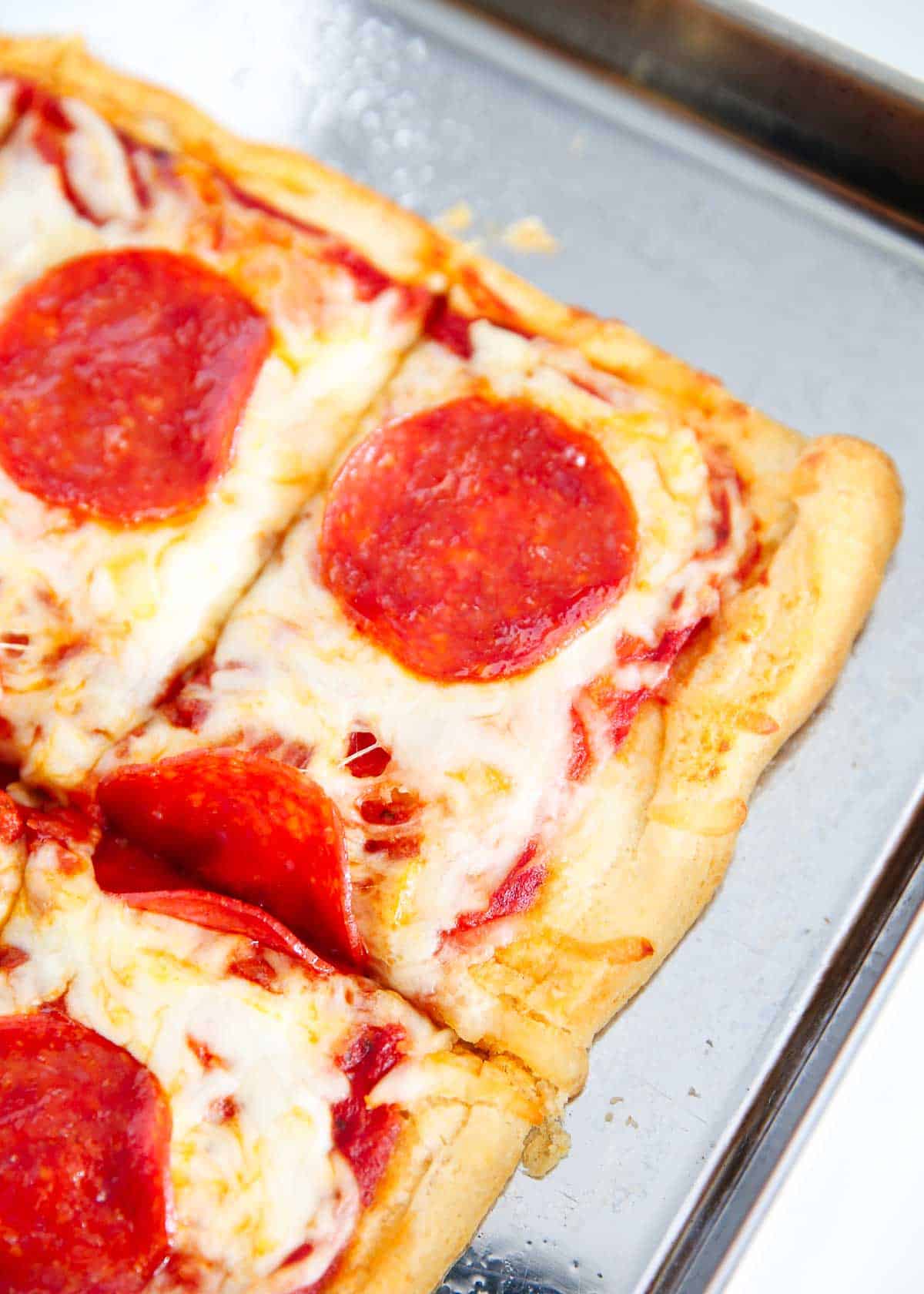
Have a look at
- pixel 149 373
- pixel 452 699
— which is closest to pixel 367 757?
pixel 452 699

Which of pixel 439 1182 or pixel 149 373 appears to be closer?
pixel 439 1182

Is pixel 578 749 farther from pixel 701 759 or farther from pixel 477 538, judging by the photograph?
pixel 477 538

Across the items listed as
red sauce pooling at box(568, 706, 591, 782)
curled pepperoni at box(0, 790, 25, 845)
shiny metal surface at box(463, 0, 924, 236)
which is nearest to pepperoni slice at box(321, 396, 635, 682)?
red sauce pooling at box(568, 706, 591, 782)

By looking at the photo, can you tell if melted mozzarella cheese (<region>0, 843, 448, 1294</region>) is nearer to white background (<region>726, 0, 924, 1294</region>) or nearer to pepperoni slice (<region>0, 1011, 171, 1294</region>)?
pepperoni slice (<region>0, 1011, 171, 1294</region>)

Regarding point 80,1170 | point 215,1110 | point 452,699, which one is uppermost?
point 452,699

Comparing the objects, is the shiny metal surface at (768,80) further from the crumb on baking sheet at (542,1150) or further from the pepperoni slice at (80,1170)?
the pepperoni slice at (80,1170)

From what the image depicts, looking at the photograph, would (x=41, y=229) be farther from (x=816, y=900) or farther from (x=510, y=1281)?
(x=510, y=1281)

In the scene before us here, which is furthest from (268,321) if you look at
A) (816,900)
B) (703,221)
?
(816,900)
